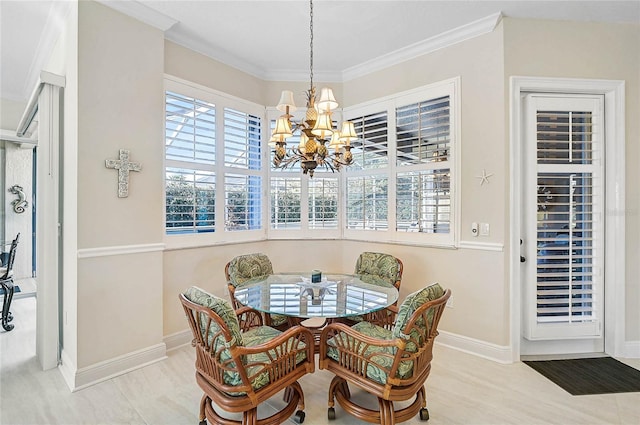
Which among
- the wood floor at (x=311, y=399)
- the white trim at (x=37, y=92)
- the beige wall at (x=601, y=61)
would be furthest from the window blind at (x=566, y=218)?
the white trim at (x=37, y=92)

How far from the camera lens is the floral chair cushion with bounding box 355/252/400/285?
298 cm

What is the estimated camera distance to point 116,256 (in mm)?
2574

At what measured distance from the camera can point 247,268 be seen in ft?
10.0

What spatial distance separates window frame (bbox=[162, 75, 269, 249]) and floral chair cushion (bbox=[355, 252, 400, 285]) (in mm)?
1363

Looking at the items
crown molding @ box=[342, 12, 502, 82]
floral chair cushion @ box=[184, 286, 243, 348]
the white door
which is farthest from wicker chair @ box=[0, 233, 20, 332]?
the white door

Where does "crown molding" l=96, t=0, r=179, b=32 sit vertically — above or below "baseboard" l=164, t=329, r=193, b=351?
above

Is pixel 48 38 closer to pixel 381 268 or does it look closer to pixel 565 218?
pixel 381 268

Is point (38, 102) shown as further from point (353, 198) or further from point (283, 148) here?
point (353, 198)

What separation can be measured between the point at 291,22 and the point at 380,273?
8.56 feet

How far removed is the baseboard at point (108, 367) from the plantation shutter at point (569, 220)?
3531mm

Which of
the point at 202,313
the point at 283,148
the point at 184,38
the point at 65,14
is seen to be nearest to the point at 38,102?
the point at 65,14

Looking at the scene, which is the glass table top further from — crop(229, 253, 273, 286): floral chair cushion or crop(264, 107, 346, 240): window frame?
crop(264, 107, 346, 240): window frame

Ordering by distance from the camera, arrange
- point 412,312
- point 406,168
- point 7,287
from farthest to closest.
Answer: point 406,168
point 7,287
point 412,312

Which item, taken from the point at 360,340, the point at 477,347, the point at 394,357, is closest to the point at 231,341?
Result: the point at 360,340
